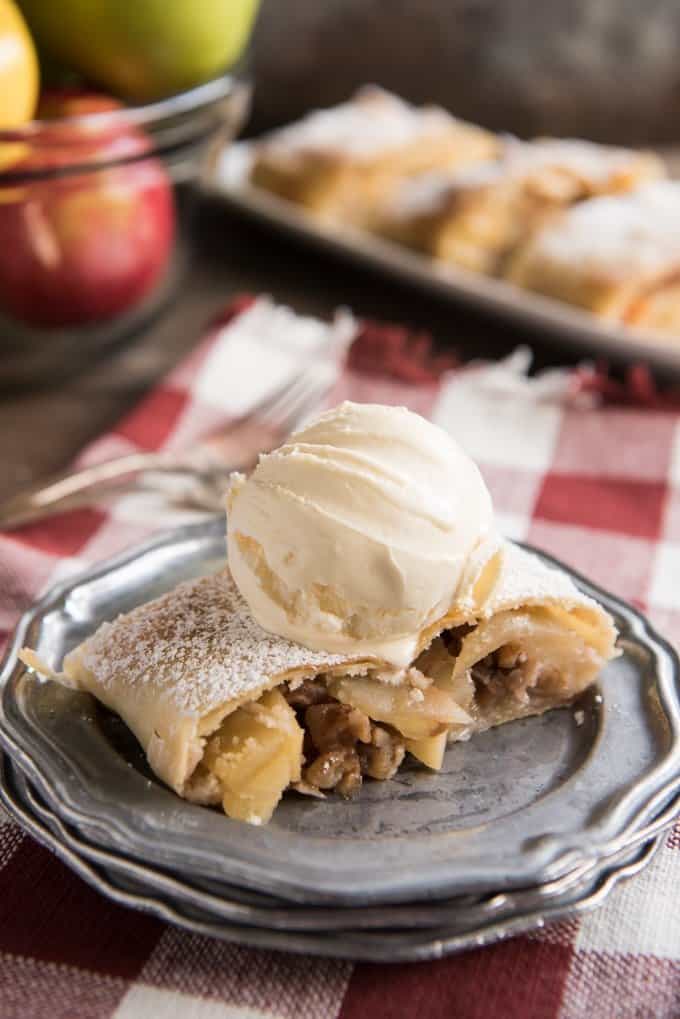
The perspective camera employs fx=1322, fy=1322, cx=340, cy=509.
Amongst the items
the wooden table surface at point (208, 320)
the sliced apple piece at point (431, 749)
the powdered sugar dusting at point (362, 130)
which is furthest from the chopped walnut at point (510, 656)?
the powdered sugar dusting at point (362, 130)

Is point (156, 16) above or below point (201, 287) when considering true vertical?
above

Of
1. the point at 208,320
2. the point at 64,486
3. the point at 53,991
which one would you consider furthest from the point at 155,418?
the point at 53,991

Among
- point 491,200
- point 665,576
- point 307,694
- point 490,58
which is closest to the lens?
point 307,694

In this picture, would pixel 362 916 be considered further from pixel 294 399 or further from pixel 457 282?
pixel 457 282

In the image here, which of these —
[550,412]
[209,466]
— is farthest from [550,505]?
[209,466]

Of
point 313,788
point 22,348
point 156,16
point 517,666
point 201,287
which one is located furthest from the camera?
point 201,287

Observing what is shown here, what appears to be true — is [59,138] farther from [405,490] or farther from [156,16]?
[405,490]

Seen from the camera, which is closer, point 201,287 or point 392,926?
point 392,926
